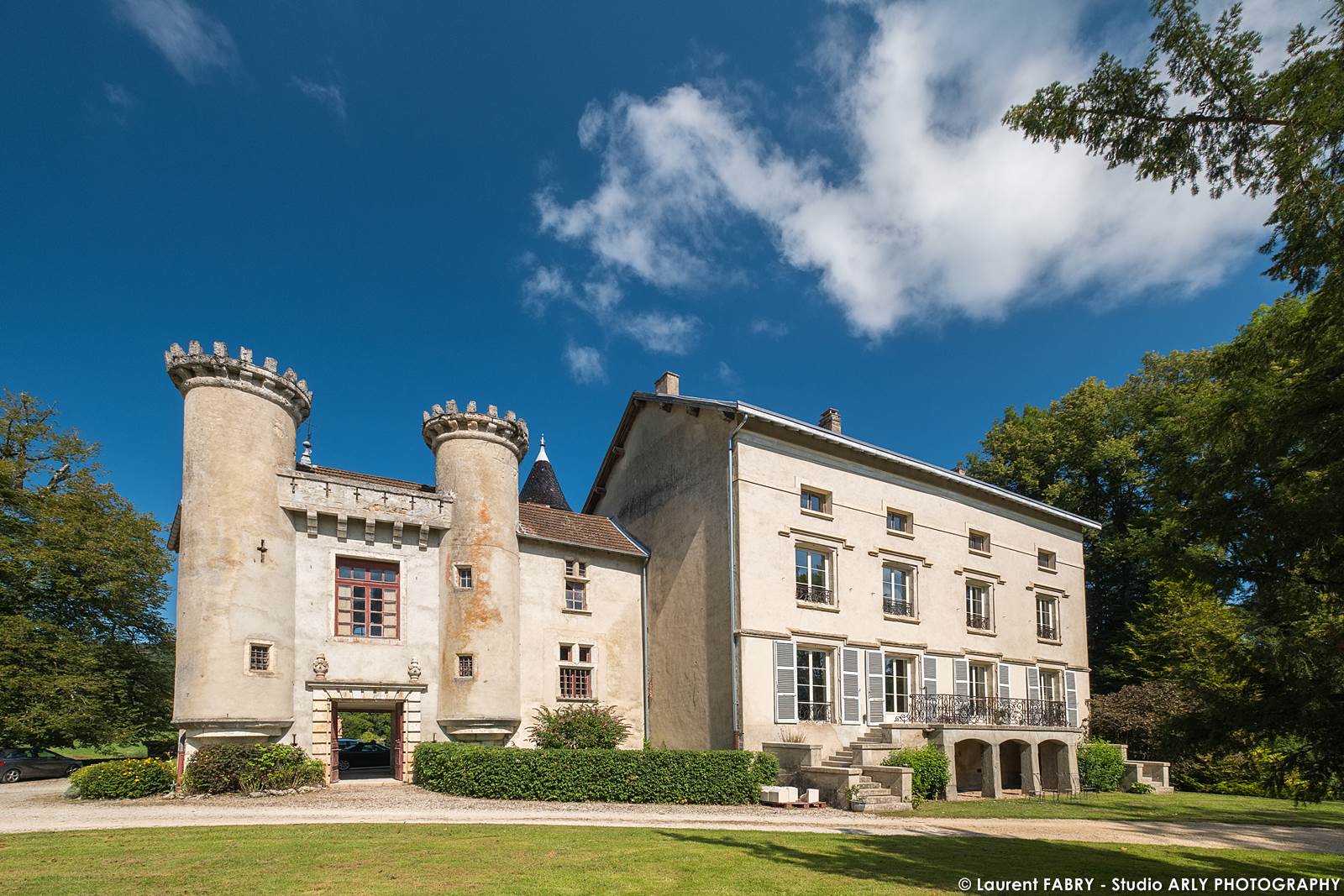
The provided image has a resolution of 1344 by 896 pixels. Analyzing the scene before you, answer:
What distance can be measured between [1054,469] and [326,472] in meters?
30.7

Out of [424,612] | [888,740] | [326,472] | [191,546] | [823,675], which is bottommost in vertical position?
[888,740]

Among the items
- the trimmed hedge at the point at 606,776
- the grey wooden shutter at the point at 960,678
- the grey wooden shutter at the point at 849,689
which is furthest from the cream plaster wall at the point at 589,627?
the grey wooden shutter at the point at 960,678

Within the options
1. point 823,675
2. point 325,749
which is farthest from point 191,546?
point 823,675

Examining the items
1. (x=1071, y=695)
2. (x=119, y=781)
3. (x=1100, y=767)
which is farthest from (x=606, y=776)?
(x=1071, y=695)

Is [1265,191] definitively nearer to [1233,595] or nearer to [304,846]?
[1233,595]

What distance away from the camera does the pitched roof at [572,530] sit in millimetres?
23047

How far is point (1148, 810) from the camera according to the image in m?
19.1

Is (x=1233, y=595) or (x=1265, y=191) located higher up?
(x=1265, y=191)

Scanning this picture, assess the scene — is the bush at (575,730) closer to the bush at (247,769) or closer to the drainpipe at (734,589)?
the drainpipe at (734,589)

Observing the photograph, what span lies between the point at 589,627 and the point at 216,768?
9.38m

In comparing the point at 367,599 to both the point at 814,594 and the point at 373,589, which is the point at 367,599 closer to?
the point at 373,589

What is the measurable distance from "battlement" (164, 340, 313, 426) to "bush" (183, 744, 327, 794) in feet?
25.5

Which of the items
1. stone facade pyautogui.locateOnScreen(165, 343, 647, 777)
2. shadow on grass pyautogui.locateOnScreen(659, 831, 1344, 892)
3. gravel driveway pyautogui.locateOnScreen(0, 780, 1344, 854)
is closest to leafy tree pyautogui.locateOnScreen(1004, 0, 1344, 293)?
shadow on grass pyautogui.locateOnScreen(659, 831, 1344, 892)

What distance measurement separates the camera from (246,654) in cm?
1825
